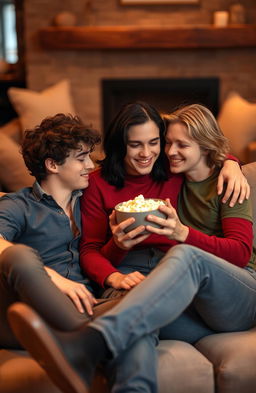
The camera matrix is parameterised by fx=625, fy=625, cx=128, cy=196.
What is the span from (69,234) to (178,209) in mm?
387

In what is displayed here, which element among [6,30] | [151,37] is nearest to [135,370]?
[151,37]

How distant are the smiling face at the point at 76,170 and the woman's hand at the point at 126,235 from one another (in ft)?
0.83

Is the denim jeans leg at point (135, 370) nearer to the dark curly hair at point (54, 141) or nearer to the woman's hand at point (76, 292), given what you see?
the woman's hand at point (76, 292)

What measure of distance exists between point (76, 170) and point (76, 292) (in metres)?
0.45

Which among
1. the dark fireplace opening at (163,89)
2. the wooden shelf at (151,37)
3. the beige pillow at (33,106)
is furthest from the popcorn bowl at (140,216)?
the dark fireplace opening at (163,89)

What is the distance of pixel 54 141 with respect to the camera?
2.07 metres

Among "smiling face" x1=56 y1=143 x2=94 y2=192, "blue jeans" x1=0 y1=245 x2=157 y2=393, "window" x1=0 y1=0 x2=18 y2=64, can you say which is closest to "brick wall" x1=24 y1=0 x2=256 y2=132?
"window" x1=0 y1=0 x2=18 y2=64

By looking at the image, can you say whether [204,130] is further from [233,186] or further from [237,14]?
[237,14]

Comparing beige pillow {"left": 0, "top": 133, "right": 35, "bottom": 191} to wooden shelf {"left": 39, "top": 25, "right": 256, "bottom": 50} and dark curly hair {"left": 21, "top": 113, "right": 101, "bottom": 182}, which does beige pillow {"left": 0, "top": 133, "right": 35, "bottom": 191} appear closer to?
dark curly hair {"left": 21, "top": 113, "right": 101, "bottom": 182}

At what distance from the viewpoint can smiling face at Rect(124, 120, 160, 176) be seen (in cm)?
209

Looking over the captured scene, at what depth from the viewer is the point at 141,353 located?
5.35 feet

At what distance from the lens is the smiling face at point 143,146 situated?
6.87 ft

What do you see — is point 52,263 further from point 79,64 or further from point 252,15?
point 252,15

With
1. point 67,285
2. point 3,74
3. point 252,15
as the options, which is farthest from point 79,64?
point 67,285
